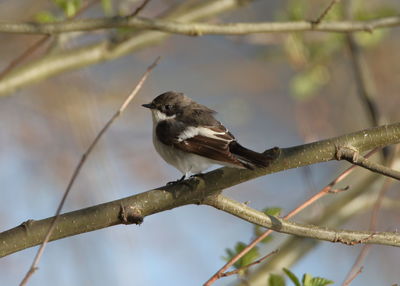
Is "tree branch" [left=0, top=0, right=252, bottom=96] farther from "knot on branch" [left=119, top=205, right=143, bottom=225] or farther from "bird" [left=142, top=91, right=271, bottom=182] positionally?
"knot on branch" [left=119, top=205, right=143, bottom=225]

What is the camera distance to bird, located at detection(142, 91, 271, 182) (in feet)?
12.2

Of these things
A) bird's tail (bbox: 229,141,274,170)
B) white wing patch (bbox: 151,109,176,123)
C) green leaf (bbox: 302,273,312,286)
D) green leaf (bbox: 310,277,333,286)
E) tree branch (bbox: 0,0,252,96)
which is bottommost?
green leaf (bbox: 310,277,333,286)

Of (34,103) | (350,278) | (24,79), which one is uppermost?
(34,103)

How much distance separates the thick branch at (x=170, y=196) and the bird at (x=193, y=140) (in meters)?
0.26

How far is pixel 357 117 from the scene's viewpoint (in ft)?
27.9

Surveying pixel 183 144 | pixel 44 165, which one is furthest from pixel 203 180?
pixel 44 165

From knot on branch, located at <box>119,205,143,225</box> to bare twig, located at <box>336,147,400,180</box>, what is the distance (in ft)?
3.46

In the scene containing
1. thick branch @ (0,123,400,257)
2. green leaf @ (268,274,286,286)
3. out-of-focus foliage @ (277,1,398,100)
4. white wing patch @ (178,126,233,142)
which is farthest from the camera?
out-of-focus foliage @ (277,1,398,100)

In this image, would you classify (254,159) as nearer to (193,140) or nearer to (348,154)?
(348,154)

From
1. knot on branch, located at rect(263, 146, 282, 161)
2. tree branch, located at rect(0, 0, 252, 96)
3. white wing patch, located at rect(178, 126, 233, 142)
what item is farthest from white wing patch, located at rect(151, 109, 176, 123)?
knot on branch, located at rect(263, 146, 282, 161)

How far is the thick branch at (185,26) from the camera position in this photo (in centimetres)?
386

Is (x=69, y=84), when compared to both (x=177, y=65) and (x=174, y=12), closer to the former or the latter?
(x=174, y=12)

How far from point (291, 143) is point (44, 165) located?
4.38 m

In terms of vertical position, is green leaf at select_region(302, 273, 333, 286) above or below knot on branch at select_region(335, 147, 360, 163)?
Answer: below
